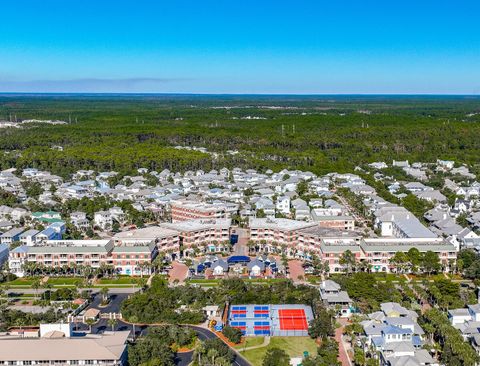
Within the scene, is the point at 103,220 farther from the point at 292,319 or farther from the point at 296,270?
the point at 292,319

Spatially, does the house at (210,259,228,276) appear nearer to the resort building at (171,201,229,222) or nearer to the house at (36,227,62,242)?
the resort building at (171,201,229,222)

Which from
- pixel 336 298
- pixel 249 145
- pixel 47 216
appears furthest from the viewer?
pixel 249 145

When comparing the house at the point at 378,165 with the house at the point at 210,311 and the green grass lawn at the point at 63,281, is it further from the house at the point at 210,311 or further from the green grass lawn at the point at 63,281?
the house at the point at 210,311

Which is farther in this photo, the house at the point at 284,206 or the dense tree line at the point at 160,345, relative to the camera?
the house at the point at 284,206

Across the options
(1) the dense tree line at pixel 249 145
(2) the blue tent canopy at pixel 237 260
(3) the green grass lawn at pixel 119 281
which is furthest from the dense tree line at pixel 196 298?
(1) the dense tree line at pixel 249 145

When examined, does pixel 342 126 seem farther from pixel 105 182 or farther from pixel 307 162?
pixel 105 182

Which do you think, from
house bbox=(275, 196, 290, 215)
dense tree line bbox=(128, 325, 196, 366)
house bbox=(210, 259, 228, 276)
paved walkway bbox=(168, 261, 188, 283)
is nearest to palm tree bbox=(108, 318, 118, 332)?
dense tree line bbox=(128, 325, 196, 366)

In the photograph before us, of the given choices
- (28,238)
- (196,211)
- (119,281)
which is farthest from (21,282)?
(196,211)
